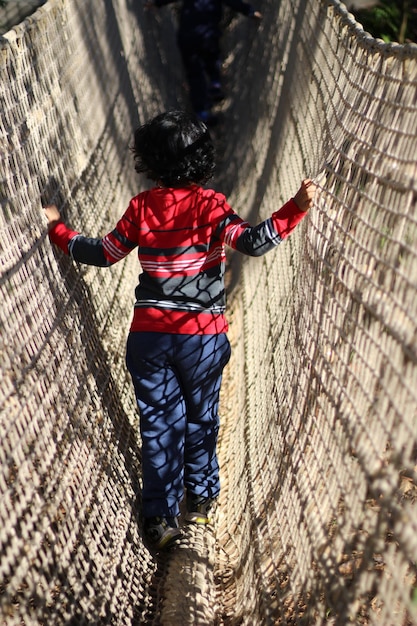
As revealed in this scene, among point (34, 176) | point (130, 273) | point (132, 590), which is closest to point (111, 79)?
point (130, 273)

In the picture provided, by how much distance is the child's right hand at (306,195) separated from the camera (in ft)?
6.94

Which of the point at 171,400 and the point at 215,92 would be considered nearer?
the point at 171,400

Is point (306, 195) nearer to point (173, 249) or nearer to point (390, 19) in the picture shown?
point (173, 249)

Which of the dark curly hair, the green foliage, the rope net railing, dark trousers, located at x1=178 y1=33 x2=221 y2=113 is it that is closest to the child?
the dark curly hair

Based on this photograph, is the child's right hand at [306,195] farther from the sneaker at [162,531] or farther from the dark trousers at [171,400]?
the sneaker at [162,531]

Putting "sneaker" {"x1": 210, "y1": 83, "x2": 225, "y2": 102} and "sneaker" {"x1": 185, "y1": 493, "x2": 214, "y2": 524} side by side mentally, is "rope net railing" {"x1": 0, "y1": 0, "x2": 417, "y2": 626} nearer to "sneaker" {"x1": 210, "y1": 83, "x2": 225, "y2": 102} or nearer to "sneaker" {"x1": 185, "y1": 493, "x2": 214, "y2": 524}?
"sneaker" {"x1": 185, "y1": 493, "x2": 214, "y2": 524}

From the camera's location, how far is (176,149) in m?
2.31

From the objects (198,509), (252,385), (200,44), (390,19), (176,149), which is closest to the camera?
(176,149)

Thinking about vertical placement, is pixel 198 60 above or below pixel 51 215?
above

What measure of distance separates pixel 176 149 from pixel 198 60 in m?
4.18

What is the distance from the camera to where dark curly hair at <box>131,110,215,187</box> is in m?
2.31

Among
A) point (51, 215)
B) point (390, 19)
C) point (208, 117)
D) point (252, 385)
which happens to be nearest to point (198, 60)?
point (208, 117)

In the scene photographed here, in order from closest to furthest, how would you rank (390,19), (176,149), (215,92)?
(176,149)
(215,92)
(390,19)

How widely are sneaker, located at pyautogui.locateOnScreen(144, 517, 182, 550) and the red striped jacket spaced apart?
0.56 metres
